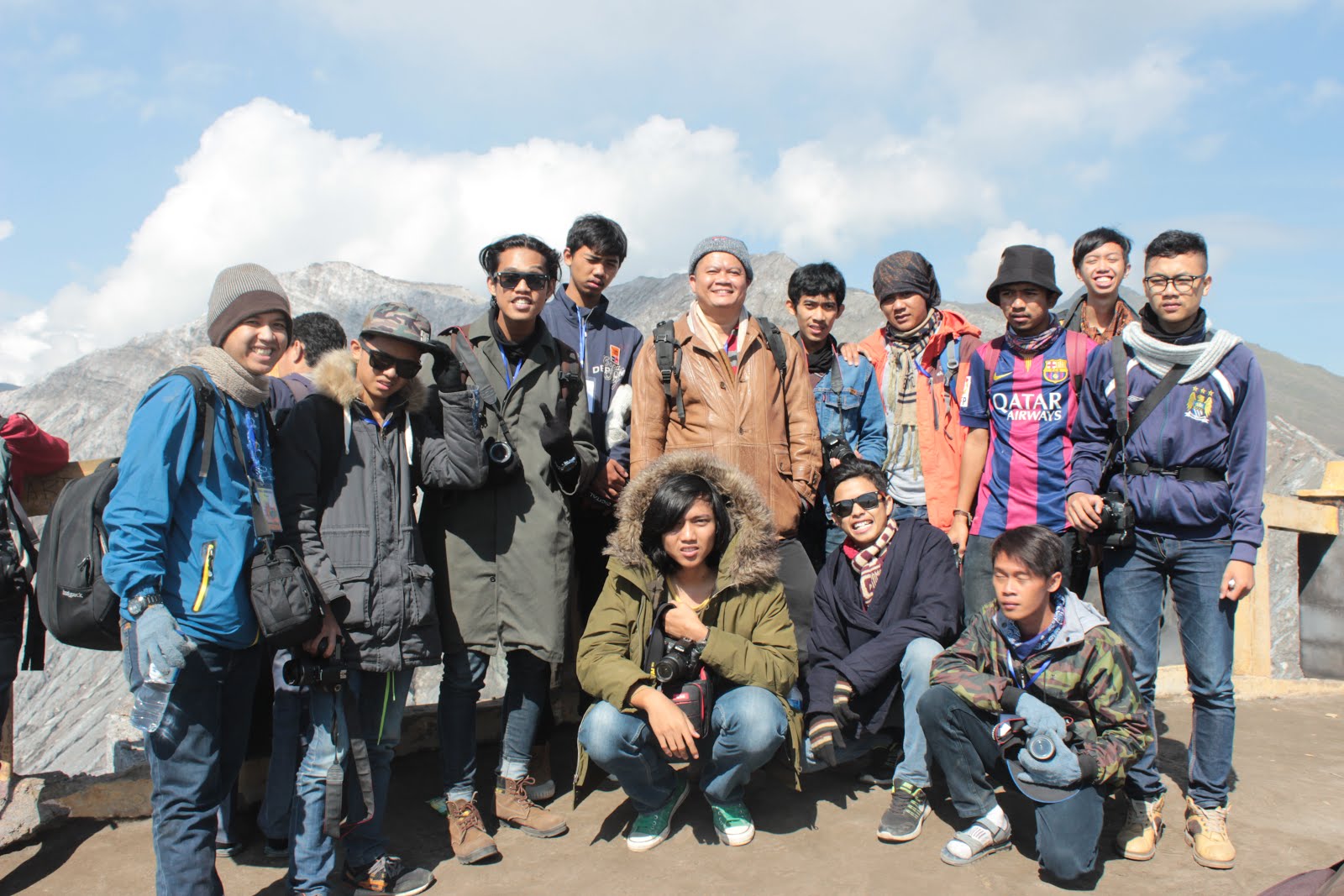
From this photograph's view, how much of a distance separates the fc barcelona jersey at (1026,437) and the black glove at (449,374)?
2321 millimetres

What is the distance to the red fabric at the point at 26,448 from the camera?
3.49 m

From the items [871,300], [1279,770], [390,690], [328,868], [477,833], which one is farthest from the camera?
[871,300]

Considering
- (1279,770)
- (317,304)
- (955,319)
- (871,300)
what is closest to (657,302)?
(871,300)

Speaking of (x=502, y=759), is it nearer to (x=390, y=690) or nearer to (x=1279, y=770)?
A: (x=390, y=690)

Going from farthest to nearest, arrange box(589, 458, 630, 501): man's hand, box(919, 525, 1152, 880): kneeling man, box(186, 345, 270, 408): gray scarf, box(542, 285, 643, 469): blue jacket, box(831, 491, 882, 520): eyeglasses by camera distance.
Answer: box(542, 285, 643, 469): blue jacket < box(589, 458, 630, 501): man's hand < box(831, 491, 882, 520): eyeglasses < box(919, 525, 1152, 880): kneeling man < box(186, 345, 270, 408): gray scarf

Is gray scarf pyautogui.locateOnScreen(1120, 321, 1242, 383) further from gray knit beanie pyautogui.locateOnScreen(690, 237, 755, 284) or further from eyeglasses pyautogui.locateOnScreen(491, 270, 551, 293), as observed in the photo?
eyeglasses pyautogui.locateOnScreen(491, 270, 551, 293)

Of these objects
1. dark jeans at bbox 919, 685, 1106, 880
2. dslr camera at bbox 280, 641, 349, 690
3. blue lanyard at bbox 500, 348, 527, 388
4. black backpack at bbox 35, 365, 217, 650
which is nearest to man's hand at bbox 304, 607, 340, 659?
dslr camera at bbox 280, 641, 349, 690

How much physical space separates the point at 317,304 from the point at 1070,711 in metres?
19.2

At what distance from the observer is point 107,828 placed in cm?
367

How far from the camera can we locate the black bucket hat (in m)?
3.87

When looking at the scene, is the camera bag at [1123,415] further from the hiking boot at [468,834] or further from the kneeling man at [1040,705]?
the hiking boot at [468,834]

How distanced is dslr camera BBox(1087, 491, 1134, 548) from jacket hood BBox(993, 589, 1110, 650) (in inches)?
13.3

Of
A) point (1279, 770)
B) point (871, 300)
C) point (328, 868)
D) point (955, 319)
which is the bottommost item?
point (1279, 770)

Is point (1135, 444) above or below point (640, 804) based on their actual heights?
above
